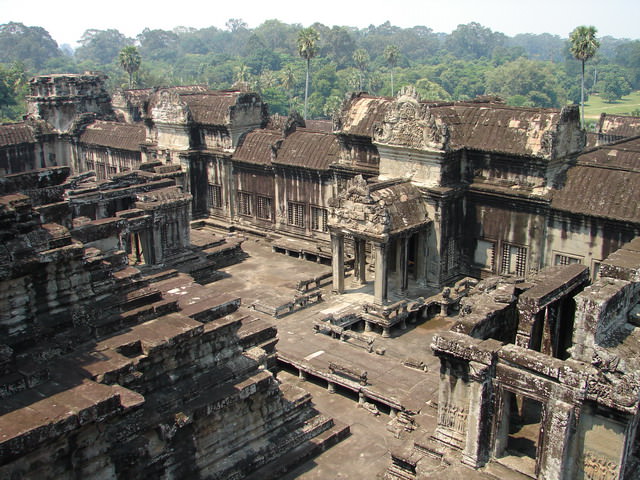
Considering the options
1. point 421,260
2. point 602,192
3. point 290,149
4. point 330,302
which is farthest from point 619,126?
point 330,302

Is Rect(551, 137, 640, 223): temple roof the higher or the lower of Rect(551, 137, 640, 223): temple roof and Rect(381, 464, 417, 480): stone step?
the higher

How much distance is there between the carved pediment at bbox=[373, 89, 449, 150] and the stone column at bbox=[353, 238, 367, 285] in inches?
199

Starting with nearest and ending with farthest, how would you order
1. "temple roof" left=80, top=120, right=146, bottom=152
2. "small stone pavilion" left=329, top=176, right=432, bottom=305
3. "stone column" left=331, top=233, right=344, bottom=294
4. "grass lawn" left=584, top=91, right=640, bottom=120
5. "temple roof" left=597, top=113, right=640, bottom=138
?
"small stone pavilion" left=329, top=176, right=432, bottom=305 < "stone column" left=331, top=233, right=344, bottom=294 < "temple roof" left=80, top=120, right=146, bottom=152 < "temple roof" left=597, top=113, right=640, bottom=138 < "grass lawn" left=584, top=91, right=640, bottom=120

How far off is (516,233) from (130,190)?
60.2 ft

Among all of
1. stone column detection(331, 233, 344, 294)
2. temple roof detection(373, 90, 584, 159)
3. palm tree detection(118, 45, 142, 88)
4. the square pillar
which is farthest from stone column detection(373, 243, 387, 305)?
palm tree detection(118, 45, 142, 88)

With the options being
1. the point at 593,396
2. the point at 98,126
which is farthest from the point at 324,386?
the point at 98,126

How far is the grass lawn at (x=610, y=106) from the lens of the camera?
140000 mm

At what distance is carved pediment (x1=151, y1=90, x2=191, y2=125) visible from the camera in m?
40.9

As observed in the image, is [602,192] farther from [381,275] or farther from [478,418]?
[478,418]

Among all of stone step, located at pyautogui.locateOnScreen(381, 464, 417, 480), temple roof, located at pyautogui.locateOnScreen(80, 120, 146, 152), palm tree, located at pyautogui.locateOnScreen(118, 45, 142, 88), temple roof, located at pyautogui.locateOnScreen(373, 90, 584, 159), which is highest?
palm tree, located at pyautogui.locateOnScreen(118, 45, 142, 88)

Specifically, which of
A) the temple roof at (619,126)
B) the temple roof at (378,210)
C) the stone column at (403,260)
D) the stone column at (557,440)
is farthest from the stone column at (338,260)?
the temple roof at (619,126)

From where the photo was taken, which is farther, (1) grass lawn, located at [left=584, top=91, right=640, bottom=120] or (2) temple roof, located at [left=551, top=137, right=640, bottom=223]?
(1) grass lawn, located at [left=584, top=91, right=640, bottom=120]

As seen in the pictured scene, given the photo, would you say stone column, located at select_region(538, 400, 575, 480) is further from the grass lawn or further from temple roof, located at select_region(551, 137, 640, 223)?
the grass lawn

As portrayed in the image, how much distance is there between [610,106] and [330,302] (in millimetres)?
145751
